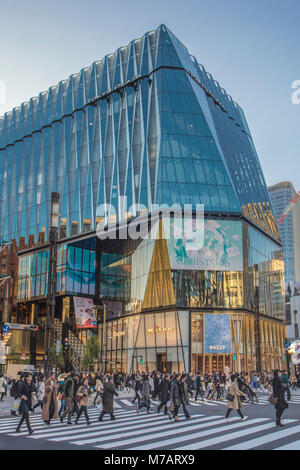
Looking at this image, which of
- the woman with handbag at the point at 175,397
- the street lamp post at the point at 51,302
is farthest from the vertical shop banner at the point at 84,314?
the woman with handbag at the point at 175,397

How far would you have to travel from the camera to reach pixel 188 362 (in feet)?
160

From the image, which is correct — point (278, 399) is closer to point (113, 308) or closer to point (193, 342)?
point (193, 342)

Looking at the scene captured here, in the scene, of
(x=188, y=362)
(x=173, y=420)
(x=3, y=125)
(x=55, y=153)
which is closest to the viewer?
(x=173, y=420)

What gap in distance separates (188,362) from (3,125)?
49.6 meters

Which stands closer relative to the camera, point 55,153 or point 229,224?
point 229,224

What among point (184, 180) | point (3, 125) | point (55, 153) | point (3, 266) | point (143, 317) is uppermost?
point (3, 125)

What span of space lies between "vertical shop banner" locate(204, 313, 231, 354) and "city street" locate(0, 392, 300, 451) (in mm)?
30217

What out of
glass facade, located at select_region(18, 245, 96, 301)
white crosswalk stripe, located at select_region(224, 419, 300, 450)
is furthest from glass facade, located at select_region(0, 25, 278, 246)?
white crosswalk stripe, located at select_region(224, 419, 300, 450)

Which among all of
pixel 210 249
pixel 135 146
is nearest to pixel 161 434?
pixel 210 249

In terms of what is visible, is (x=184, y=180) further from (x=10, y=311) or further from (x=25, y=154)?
(x=10, y=311)

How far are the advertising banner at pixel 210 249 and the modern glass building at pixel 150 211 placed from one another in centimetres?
11

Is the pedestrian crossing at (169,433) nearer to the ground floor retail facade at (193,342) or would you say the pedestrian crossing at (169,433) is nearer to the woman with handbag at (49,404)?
the woman with handbag at (49,404)

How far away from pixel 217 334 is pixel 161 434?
121 feet
